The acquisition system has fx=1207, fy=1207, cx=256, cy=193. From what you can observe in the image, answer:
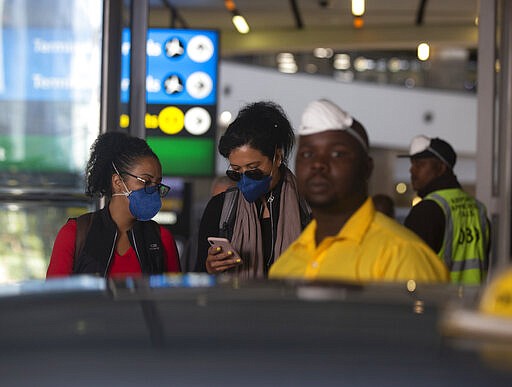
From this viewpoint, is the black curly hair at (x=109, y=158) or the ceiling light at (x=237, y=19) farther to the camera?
the ceiling light at (x=237, y=19)

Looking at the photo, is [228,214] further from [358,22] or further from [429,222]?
[358,22]

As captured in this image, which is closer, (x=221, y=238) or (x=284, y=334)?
(x=284, y=334)

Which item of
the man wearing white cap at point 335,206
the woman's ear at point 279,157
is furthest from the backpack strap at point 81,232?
the man wearing white cap at point 335,206

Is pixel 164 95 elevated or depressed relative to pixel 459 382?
elevated

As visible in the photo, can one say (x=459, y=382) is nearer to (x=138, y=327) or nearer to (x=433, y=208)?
(x=138, y=327)

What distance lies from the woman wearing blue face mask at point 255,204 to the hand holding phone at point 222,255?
7 cm

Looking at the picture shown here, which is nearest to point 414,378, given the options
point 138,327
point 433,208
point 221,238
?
point 138,327

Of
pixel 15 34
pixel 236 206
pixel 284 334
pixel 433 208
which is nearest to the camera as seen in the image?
pixel 284 334

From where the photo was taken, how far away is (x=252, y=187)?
4.87 meters

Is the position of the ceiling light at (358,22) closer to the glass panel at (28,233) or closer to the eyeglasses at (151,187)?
the glass panel at (28,233)

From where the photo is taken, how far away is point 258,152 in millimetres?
5020

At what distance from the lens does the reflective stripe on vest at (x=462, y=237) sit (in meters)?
5.91

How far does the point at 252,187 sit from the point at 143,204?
1.66 feet

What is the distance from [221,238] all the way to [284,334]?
3.11 m
